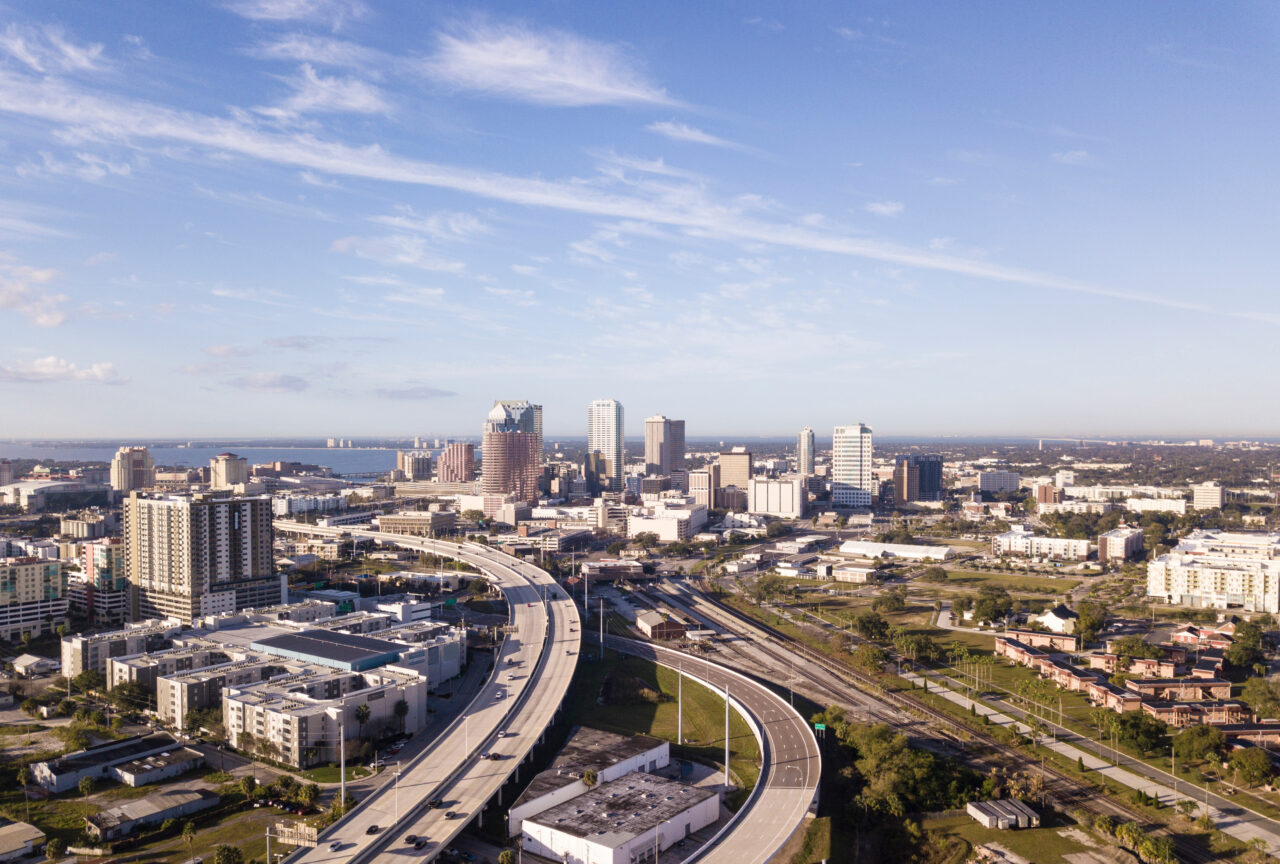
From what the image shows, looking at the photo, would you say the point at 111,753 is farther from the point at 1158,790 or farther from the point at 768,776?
the point at 1158,790

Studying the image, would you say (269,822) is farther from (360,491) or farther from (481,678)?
(360,491)

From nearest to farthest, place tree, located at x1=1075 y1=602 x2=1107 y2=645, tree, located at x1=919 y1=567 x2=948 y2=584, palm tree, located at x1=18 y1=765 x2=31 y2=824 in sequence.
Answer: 1. palm tree, located at x1=18 y1=765 x2=31 y2=824
2. tree, located at x1=1075 y1=602 x2=1107 y2=645
3. tree, located at x1=919 y1=567 x2=948 y2=584

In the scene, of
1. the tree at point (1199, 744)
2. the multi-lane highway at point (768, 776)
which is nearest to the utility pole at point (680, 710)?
the multi-lane highway at point (768, 776)

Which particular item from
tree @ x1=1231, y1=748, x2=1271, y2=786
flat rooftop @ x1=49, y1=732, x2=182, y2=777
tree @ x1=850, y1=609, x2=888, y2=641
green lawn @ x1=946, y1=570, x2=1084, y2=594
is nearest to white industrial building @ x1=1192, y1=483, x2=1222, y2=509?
green lawn @ x1=946, y1=570, x2=1084, y2=594

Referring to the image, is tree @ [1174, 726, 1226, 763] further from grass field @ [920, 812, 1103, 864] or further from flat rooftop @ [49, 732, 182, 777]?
flat rooftop @ [49, 732, 182, 777]

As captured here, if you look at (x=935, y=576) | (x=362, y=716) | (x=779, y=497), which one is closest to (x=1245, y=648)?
(x=935, y=576)
